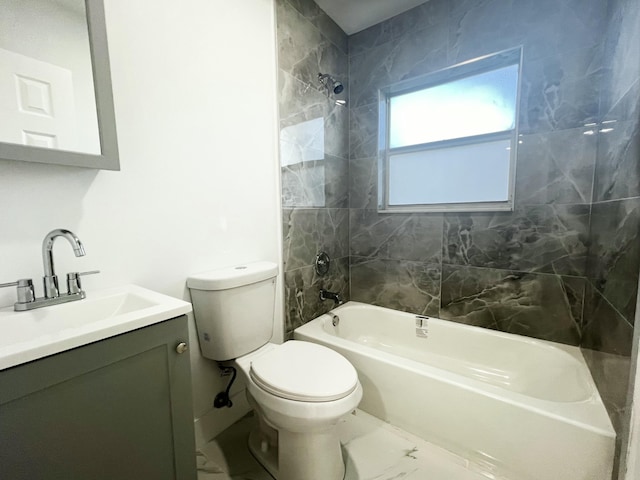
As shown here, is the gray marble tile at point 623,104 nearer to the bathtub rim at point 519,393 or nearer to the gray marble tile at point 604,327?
the gray marble tile at point 604,327

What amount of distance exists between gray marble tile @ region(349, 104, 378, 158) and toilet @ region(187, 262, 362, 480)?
1251mm

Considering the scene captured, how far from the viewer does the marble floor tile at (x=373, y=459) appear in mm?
1146

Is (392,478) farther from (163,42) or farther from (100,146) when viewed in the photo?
(163,42)

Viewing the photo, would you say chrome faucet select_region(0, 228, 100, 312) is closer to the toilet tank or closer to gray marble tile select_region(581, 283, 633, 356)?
the toilet tank

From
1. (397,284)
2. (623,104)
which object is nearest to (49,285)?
(397,284)

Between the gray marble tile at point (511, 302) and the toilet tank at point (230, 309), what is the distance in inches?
50.1

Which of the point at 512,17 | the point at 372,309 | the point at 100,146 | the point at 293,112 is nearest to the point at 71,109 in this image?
the point at 100,146

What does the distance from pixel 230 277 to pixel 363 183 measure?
135 centimetres

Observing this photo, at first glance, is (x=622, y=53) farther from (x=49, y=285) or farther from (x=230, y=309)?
(x=49, y=285)

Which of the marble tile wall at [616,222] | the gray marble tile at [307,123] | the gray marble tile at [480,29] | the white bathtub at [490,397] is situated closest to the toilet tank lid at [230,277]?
the white bathtub at [490,397]

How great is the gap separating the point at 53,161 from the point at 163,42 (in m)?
0.66

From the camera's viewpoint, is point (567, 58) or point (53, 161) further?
point (567, 58)

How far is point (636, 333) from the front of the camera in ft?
2.63

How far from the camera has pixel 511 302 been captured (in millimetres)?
1608
